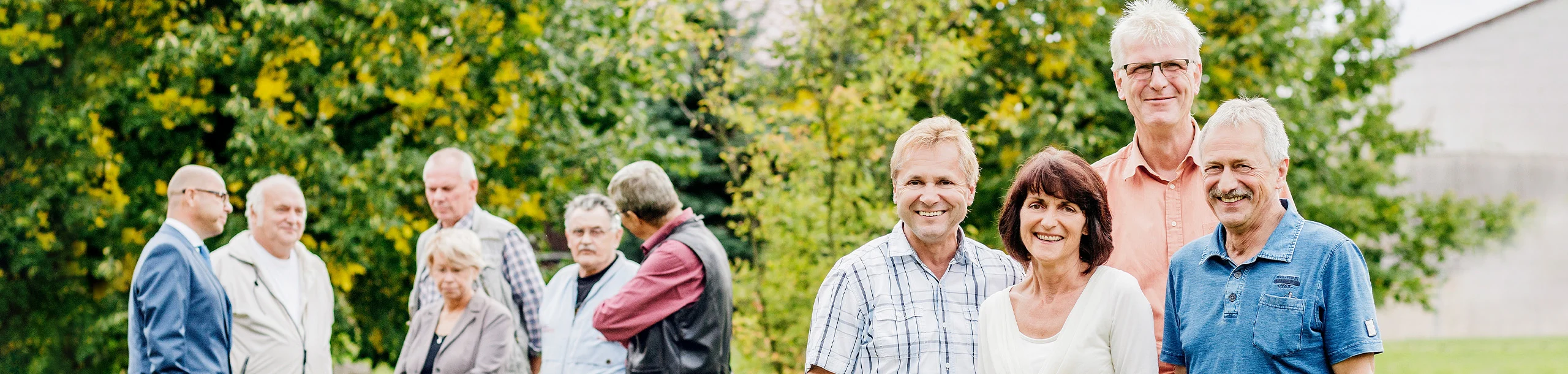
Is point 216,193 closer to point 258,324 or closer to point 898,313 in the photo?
point 258,324

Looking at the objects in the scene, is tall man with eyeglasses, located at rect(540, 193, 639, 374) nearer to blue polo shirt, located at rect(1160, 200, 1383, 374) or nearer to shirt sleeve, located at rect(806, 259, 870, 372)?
shirt sleeve, located at rect(806, 259, 870, 372)

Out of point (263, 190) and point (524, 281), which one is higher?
point (263, 190)

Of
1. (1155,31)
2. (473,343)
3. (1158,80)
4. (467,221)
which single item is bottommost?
(473,343)

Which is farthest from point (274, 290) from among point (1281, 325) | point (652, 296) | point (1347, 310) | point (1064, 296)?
point (1347, 310)

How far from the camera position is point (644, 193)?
4.48m

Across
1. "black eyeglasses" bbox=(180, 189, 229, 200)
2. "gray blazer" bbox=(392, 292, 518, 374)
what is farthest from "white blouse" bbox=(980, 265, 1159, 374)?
"black eyeglasses" bbox=(180, 189, 229, 200)

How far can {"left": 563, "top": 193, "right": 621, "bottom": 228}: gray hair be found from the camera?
16.4 feet

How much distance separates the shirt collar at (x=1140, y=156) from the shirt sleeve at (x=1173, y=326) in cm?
35

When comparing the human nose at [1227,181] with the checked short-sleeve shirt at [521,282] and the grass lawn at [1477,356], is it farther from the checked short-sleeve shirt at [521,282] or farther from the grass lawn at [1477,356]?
the grass lawn at [1477,356]

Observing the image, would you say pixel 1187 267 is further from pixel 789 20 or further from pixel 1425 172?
pixel 1425 172

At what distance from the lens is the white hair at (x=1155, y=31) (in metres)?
2.96

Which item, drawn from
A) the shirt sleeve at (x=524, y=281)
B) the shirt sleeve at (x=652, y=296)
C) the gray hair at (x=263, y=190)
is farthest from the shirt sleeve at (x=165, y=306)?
the shirt sleeve at (x=652, y=296)

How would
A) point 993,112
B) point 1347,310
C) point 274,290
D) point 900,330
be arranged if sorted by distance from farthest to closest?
point 993,112 < point 274,290 < point 900,330 < point 1347,310

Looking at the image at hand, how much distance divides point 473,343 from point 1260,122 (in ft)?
11.0
